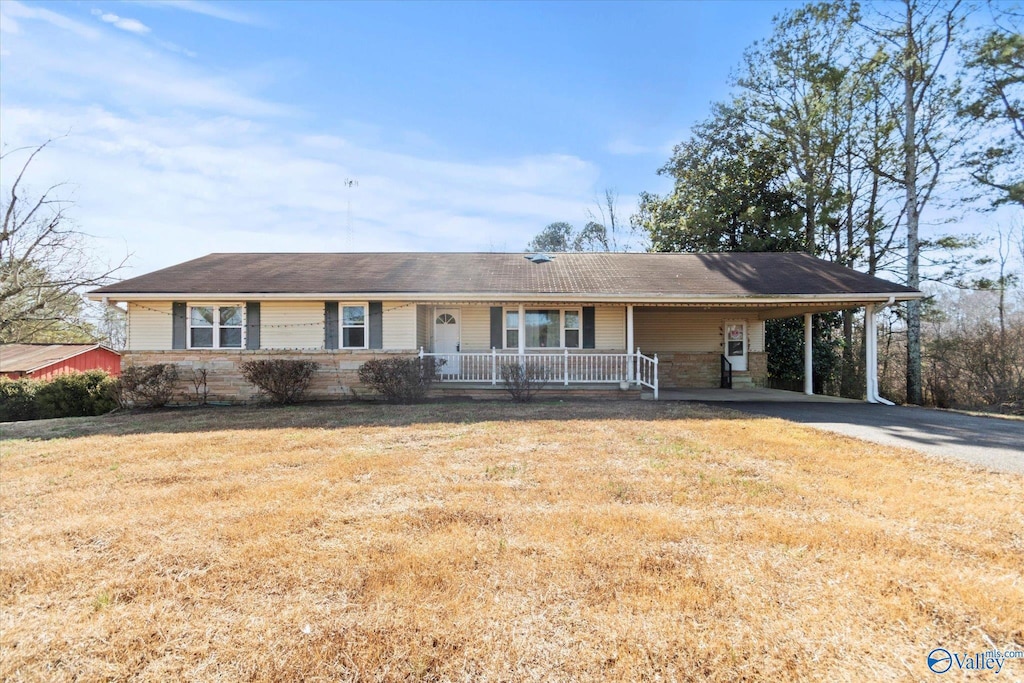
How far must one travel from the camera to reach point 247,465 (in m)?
5.87

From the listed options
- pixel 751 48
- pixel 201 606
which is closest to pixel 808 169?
pixel 751 48

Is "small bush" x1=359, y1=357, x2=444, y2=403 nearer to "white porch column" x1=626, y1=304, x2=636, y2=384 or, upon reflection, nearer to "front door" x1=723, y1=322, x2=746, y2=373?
"white porch column" x1=626, y1=304, x2=636, y2=384

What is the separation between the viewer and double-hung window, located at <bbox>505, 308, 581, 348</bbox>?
1386 centimetres

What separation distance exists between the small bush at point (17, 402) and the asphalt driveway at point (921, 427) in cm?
1930

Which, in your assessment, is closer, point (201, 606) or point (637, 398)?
point (201, 606)

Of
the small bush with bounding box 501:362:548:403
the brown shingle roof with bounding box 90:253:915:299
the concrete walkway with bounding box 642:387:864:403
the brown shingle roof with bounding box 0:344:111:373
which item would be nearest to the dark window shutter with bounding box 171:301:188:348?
the brown shingle roof with bounding box 90:253:915:299

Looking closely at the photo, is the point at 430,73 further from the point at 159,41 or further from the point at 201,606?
the point at 201,606

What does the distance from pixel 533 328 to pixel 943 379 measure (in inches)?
500

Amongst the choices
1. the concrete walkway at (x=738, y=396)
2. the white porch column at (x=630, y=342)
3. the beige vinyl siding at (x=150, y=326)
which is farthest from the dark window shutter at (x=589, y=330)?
the beige vinyl siding at (x=150, y=326)

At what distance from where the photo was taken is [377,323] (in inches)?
497

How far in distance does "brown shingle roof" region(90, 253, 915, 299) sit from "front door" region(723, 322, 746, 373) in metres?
2.27

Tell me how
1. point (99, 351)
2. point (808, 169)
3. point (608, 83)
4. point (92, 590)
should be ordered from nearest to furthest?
point (92, 590), point (608, 83), point (808, 169), point (99, 351)

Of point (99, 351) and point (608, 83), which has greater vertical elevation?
point (608, 83)

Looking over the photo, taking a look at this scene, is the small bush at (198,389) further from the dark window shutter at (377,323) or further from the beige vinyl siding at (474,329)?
the beige vinyl siding at (474,329)
